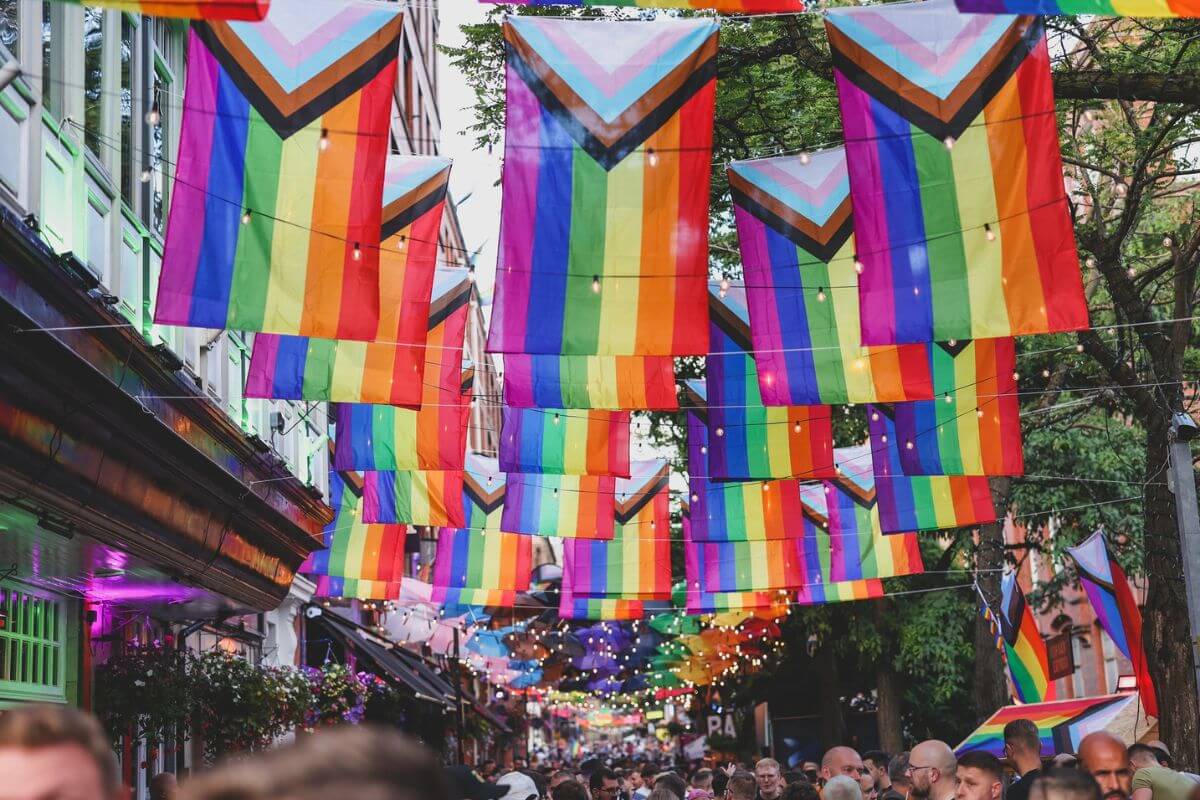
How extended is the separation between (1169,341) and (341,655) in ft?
53.9

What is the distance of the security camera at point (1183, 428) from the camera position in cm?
1394

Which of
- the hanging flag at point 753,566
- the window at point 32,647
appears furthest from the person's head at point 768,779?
the hanging flag at point 753,566

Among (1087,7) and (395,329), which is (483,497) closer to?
(395,329)

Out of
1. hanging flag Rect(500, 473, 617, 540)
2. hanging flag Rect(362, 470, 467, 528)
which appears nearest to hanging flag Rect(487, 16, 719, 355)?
hanging flag Rect(362, 470, 467, 528)

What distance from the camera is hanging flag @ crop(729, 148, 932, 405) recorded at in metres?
11.6

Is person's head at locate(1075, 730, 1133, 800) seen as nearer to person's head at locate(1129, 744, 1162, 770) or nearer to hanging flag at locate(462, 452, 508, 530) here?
person's head at locate(1129, 744, 1162, 770)

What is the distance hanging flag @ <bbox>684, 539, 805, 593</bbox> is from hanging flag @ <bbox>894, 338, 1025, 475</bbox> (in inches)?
229

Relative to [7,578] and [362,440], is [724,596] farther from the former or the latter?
[7,578]

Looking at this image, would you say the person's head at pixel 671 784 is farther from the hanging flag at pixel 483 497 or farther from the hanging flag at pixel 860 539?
the hanging flag at pixel 860 539

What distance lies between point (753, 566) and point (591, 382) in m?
9.42

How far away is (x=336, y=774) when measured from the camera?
4.42ft

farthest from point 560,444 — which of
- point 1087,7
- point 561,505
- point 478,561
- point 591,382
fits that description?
point 1087,7

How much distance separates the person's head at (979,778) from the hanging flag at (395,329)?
4.96 m

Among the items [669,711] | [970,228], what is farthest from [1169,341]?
[669,711]
